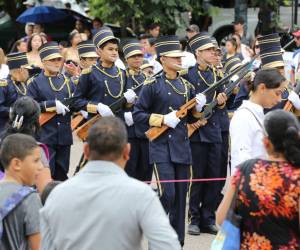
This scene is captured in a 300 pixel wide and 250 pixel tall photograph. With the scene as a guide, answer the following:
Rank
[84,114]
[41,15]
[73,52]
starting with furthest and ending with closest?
[41,15], [73,52], [84,114]

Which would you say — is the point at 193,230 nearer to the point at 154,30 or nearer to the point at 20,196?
the point at 20,196

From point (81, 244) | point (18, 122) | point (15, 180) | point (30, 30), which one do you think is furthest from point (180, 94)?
point (30, 30)

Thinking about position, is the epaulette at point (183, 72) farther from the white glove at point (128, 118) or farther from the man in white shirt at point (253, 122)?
the man in white shirt at point (253, 122)

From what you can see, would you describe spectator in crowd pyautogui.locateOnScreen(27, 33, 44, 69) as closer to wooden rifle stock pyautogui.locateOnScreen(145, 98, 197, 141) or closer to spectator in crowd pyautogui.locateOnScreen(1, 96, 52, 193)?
wooden rifle stock pyautogui.locateOnScreen(145, 98, 197, 141)

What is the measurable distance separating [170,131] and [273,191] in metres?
3.45

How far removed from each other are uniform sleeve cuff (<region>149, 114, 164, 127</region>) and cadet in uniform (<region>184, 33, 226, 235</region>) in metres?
1.00

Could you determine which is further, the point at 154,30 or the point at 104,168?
the point at 154,30

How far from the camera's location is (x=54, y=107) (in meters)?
8.91

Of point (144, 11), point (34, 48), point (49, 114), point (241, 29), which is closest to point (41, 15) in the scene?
point (144, 11)

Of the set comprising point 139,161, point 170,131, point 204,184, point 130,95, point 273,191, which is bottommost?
point 204,184

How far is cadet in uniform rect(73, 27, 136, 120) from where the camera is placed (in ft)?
29.1

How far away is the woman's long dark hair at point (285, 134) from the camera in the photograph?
4.29m

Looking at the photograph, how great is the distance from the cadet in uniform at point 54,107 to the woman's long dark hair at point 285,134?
186 inches

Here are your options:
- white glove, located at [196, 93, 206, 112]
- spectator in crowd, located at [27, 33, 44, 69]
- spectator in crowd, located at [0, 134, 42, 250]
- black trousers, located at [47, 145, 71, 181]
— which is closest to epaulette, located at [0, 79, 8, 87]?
black trousers, located at [47, 145, 71, 181]
